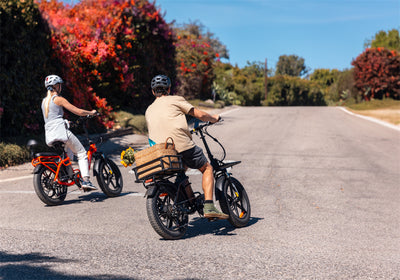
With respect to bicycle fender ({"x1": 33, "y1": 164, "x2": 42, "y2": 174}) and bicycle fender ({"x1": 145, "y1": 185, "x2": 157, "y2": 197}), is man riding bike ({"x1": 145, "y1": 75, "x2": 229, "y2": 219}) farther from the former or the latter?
bicycle fender ({"x1": 33, "y1": 164, "x2": 42, "y2": 174})

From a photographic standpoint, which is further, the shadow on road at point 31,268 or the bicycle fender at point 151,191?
the bicycle fender at point 151,191

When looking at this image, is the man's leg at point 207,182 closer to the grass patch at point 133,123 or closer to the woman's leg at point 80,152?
the woman's leg at point 80,152

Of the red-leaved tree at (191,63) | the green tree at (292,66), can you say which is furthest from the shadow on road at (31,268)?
the green tree at (292,66)

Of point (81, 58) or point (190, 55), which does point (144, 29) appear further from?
point (190, 55)

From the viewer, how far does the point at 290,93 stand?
5669cm

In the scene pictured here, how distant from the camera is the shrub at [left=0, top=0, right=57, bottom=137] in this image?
35.4 feet

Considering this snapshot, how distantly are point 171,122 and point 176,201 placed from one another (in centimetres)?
93

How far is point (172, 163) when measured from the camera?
4945mm

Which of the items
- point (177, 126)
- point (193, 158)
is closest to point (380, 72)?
point (193, 158)

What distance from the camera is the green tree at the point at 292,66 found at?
11525 cm

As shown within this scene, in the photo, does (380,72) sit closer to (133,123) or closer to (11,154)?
(133,123)

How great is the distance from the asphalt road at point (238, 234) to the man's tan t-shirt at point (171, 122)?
1.16m

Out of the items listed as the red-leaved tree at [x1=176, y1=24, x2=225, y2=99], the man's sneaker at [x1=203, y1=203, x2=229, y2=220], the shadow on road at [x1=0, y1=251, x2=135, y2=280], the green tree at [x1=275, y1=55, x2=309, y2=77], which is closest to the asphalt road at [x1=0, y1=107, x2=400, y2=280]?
the shadow on road at [x1=0, y1=251, x2=135, y2=280]

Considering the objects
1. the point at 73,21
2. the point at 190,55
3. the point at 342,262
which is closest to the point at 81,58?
the point at 73,21
